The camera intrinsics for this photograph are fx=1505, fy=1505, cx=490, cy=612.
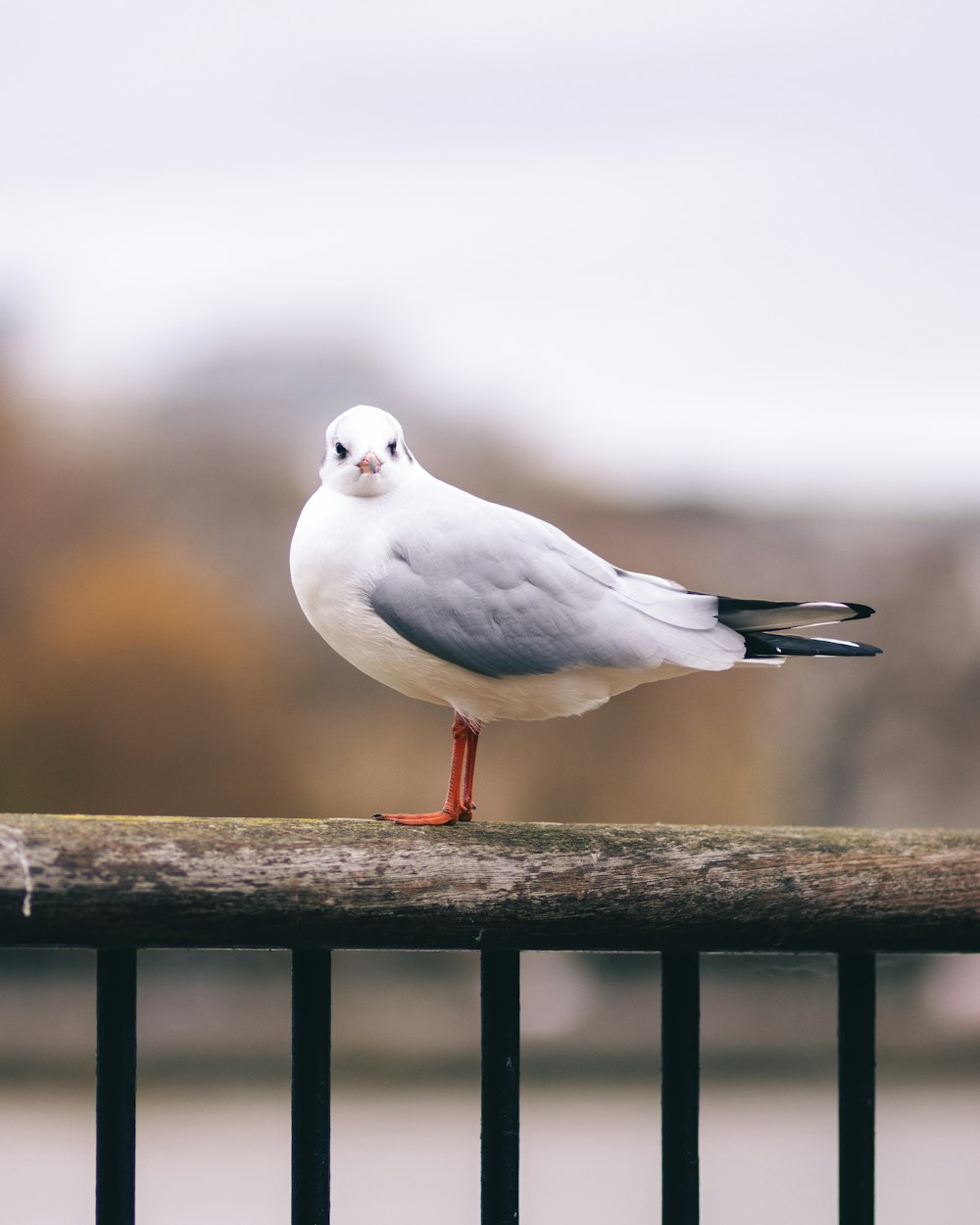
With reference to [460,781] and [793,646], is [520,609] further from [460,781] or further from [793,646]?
[793,646]

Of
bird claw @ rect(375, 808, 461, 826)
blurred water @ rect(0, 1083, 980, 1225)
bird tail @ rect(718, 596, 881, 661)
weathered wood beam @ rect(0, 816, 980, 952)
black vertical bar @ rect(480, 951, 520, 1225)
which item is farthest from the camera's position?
blurred water @ rect(0, 1083, 980, 1225)

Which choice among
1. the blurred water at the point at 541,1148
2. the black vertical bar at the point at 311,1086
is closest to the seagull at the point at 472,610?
the black vertical bar at the point at 311,1086

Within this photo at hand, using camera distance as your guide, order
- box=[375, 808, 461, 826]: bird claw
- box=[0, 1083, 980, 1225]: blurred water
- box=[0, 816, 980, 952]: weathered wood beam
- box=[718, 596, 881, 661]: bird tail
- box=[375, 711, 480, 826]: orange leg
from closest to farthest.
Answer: box=[0, 816, 980, 952]: weathered wood beam → box=[375, 808, 461, 826]: bird claw → box=[375, 711, 480, 826]: orange leg → box=[718, 596, 881, 661]: bird tail → box=[0, 1083, 980, 1225]: blurred water

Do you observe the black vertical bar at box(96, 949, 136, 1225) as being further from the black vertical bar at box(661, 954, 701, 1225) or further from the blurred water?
the blurred water

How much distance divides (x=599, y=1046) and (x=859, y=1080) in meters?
26.2

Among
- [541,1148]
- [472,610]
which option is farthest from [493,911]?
[541,1148]

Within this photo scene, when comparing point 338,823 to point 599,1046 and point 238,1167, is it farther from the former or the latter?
point 599,1046

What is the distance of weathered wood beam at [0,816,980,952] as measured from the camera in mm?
1259

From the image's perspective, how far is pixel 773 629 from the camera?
2125mm

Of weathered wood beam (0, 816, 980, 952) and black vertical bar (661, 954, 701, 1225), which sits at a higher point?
weathered wood beam (0, 816, 980, 952)

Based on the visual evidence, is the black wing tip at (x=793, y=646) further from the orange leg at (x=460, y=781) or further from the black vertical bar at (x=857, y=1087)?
the black vertical bar at (x=857, y=1087)

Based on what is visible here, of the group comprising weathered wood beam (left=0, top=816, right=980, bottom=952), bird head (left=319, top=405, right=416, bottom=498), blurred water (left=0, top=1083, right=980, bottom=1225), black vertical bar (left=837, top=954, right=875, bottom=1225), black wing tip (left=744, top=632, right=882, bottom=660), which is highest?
bird head (left=319, top=405, right=416, bottom=498)

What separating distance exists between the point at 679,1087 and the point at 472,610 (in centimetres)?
80

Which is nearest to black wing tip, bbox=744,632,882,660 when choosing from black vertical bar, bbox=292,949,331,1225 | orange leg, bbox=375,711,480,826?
orange leg, bbox=375,711,480,826
